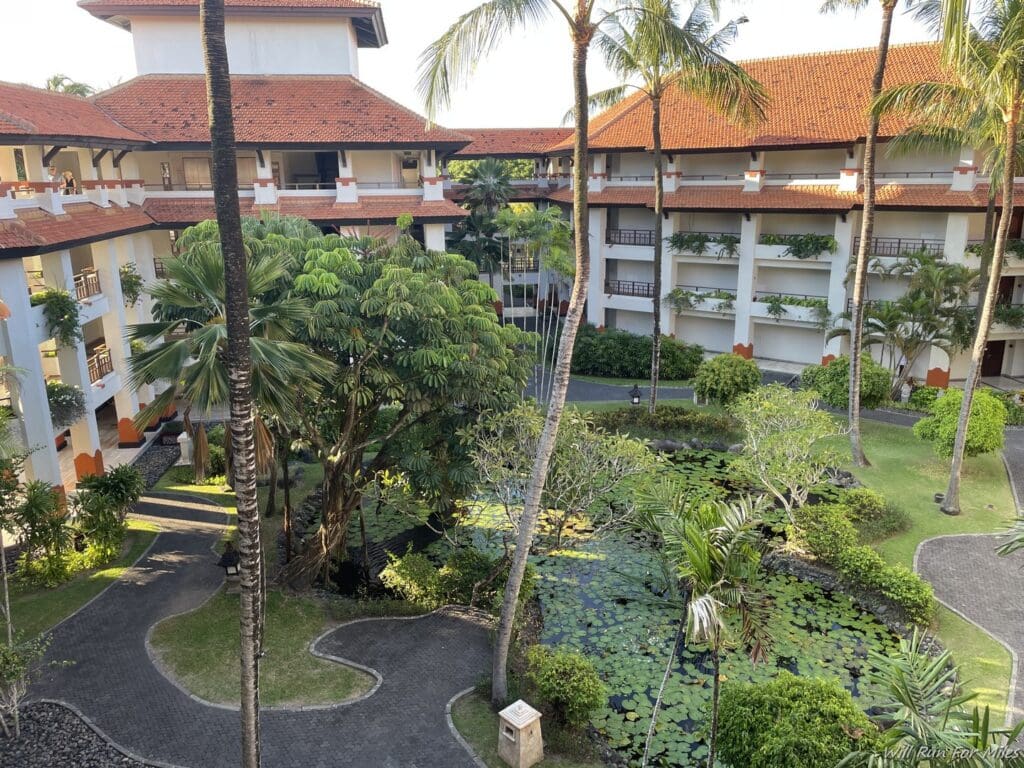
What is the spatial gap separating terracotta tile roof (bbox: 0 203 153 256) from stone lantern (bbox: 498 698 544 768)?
15796 mm

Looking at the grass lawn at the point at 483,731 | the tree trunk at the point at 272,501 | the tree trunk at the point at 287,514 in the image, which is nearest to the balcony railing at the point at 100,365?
the tree trunk at the point at 272,501

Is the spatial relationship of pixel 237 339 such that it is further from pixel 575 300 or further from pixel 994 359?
pixel 994 359

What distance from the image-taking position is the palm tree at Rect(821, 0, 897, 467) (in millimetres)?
21398

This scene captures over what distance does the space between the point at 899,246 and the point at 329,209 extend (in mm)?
24026

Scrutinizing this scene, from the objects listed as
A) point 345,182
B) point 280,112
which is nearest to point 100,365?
point 345,182

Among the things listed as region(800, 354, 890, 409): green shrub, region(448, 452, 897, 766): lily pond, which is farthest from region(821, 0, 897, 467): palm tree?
region(448, 452, 897, 766): lily pond

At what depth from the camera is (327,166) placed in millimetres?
32312

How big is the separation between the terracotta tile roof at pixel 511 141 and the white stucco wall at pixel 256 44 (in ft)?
43.9

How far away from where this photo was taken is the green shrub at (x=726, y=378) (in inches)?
1061

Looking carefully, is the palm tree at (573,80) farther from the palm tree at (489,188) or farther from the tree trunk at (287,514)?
the palm tree at (489,188)

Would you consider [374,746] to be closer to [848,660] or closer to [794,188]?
[848,660]

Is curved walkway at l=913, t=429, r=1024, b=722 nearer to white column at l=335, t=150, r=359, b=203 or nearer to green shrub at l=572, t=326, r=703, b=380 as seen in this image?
green shrub at l=572, t=326, r=703, b=380

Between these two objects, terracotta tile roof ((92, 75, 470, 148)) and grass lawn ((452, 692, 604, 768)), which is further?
terracotta tile roof ((92, 75, 470, 148))

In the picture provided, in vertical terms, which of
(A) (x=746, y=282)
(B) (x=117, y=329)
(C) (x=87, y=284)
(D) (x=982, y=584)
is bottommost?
(D) (x=982, y=584)
